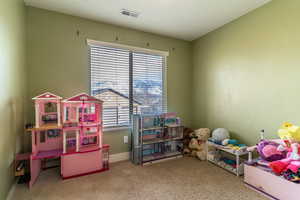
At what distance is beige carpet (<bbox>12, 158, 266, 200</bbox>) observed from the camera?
178 cm

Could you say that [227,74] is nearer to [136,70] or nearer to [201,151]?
[201,151]

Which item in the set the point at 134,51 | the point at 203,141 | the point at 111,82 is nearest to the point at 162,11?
the point at 134,51

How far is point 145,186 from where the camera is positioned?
2.00m

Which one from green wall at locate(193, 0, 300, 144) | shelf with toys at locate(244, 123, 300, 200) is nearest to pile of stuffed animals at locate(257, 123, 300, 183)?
shelf with toys at locate(244, 123, 300, 200)

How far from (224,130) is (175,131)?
93cm

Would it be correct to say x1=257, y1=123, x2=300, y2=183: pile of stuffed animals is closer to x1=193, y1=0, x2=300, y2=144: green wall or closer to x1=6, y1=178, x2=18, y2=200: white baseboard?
x1=193, y1=0, x2=300, y2=144: green wall

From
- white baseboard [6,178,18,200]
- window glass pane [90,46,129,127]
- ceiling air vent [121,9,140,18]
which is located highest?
ceiling air vent [121,9,140,18]

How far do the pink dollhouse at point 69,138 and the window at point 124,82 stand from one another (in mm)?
430

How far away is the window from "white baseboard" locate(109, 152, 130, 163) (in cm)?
56

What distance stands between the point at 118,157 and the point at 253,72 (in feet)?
9.27

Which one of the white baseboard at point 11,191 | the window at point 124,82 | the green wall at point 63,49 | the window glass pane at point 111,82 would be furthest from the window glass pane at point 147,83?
the white baseboard at point 11,191

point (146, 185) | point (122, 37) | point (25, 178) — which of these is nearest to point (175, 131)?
point (146, 185)

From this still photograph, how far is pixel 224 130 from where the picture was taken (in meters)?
2.66

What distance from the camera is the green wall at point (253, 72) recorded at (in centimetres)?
200
